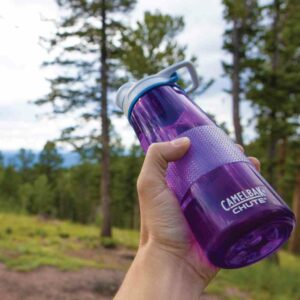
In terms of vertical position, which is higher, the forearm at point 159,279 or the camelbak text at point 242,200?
the camelbak text at point 242,200

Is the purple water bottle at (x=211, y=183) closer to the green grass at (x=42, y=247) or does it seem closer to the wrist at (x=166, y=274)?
the wrist at (x=166, y=274)

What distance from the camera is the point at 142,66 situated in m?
15.3

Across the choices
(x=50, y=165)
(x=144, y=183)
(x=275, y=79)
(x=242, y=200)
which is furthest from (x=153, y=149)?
(x=50, y=165)

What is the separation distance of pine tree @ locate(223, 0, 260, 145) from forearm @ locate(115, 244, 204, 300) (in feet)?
38.0

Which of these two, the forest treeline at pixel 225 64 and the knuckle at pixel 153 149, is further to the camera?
the forest treeline at pixel 225 64

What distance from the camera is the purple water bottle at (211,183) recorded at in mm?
1320

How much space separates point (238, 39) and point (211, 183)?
41.8ft

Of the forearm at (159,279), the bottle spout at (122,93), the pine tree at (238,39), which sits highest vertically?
the pine tree at (238,39)

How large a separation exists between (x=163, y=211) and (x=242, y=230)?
13.4 inches

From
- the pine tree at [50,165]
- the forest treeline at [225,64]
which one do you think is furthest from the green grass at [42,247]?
the pine tree at [50,165]

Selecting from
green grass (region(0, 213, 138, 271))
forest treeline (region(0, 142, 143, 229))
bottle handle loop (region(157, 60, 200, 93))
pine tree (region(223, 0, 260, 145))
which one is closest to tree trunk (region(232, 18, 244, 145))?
pine tree (region(223, 0, 260, 145))

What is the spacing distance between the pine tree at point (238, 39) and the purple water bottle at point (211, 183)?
11.6 meters

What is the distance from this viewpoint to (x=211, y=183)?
4.47ft

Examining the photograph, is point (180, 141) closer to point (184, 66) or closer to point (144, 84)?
point (144, 84)
